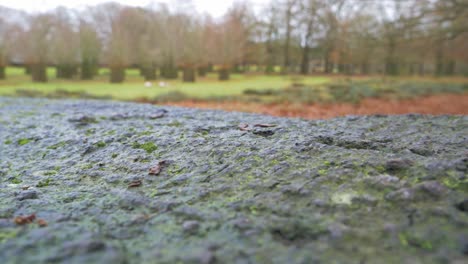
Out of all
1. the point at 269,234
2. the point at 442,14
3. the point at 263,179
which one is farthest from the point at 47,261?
the point at 442,14

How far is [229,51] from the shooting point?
39500 millimetres

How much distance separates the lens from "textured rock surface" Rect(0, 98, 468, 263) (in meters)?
1.98

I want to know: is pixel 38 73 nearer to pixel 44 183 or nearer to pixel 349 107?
pixel 349 107

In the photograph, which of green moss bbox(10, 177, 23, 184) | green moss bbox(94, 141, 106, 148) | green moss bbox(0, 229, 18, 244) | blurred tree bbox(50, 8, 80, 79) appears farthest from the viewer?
blurred tree bbox(50, 8, 80, 79)

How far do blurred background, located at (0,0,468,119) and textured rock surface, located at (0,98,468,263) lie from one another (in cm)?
1249

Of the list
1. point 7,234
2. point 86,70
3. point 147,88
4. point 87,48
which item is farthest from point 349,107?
point 87,48

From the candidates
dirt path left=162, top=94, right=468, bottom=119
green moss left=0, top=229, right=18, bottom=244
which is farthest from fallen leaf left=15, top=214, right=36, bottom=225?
dirt path left=162, top=94, right=468, bottom=119

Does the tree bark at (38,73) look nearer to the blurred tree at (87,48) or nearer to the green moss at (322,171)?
the blurred tree at (87,48)

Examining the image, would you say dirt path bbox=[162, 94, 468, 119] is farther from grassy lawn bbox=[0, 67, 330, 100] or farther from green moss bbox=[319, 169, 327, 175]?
green moss bbox=[319, 169, 327, 175]

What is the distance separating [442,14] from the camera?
15.5m

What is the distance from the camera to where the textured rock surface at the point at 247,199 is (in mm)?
1984

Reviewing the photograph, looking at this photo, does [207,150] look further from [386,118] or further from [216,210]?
[386,118]

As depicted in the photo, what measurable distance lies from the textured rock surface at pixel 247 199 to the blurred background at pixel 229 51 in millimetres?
12489

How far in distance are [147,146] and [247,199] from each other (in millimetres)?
2384
